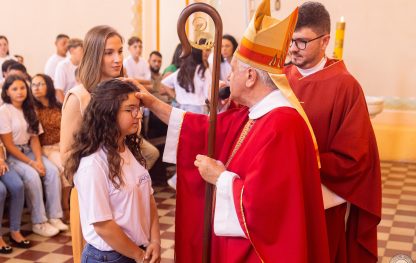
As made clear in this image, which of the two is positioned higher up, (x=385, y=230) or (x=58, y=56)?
(x=58, y=56)

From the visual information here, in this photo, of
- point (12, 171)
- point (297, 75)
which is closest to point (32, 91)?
point (12, 171)

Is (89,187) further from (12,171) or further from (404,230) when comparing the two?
(404,230)

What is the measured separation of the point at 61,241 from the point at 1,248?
19.4 inches

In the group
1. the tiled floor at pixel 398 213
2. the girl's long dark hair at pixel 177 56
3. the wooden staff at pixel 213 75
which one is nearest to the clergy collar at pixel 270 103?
the wooden staff at pixel 213 75

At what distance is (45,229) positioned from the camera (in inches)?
205

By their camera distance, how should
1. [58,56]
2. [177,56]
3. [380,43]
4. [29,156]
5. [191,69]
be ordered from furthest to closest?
[58,56] → [380,43] → [177,56] → [191,69] → [29,156]

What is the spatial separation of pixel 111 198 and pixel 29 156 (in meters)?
3.15

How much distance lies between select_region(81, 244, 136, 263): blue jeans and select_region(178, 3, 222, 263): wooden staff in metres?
0.35

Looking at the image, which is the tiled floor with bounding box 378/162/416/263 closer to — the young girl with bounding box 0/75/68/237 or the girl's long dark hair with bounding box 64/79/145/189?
the young girl with bounding box 0/75/68/237

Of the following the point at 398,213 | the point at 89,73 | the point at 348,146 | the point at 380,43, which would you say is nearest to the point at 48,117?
the point at 89,73

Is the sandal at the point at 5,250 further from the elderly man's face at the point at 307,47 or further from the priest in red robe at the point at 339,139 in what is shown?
the elderly man's face at the point at 307,47

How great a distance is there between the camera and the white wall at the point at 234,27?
27.4ft

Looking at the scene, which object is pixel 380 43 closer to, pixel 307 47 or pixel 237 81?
pixel 307 47

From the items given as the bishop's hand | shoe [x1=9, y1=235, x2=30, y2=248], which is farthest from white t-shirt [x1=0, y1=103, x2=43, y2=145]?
the bishop's hand
